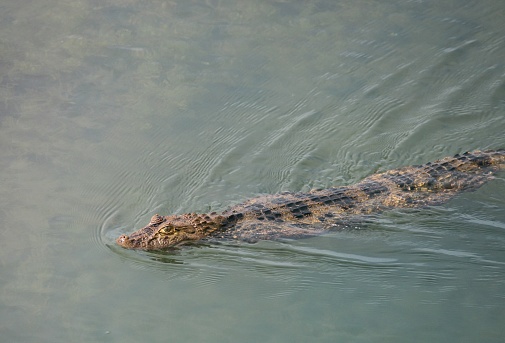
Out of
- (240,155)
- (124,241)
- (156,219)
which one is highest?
(240,155)

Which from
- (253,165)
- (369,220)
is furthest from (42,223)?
(369,220)

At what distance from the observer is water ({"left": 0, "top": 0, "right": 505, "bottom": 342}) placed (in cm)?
703

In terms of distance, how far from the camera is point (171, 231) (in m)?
8.02

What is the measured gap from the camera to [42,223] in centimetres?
834

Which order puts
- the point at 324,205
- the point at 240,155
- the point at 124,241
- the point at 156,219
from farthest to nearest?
the point at 240,155
the point at 324,205
the point at 156,219
the point at 124,241

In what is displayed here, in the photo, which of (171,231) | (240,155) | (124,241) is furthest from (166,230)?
(240,155)

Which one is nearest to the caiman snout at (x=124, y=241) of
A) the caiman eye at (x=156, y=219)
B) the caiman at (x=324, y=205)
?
the caiman at (x=324, y=205)

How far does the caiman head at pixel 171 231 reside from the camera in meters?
7.97

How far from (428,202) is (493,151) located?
1469 millimetres

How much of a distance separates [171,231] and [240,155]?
1.95m

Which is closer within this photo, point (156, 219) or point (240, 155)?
point (156, 219)

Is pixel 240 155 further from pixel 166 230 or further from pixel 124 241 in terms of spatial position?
pixel 124 241

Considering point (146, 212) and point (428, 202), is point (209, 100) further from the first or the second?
point (428, 202)

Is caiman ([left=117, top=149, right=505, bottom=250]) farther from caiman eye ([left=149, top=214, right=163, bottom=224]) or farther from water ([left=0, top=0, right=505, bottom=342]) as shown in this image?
water ([left=0, top=0, right=505, bottom=342])
